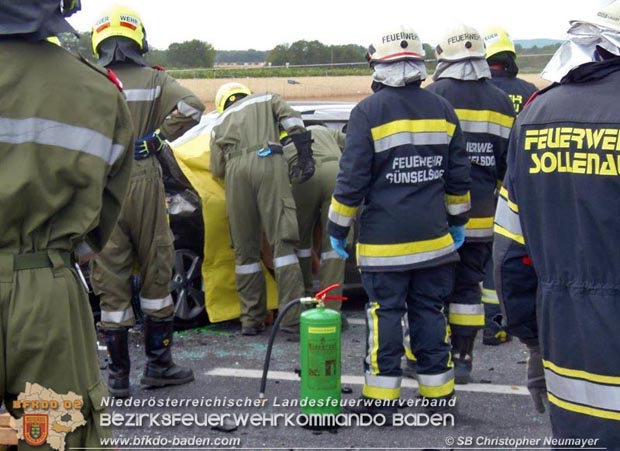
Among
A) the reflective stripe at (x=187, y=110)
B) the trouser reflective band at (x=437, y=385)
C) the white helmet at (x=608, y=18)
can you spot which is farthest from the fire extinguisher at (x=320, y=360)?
the white helmet at (x=608, y=18)

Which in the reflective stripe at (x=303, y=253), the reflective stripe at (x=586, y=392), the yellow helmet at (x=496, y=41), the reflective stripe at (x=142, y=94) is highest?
the yellow helmet at (x=496, y=41)

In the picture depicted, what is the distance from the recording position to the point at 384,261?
4.93m

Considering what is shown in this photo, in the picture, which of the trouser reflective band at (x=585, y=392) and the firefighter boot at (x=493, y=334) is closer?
the trouser reflective band at (x=585, y=392)

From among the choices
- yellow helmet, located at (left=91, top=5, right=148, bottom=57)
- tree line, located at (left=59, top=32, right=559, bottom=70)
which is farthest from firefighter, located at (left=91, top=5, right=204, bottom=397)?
tree line, located at (left=59, top=32, right=559, bottom=70)

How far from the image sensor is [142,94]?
18.0 ft

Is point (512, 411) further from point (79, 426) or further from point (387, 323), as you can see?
point (79, 426)

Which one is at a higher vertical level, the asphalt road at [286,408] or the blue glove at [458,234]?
the blue glove at [458,234]

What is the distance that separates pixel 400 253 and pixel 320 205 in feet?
7.74

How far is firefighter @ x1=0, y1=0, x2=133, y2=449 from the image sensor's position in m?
3.00

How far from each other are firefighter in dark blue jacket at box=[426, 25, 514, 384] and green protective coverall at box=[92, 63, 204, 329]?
1628 mm

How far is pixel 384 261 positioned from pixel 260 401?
3.81 feet

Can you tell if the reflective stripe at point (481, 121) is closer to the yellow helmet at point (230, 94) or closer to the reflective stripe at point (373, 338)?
the reflective stripe at point (373, 338)

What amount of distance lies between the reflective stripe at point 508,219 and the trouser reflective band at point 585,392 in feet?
1.55

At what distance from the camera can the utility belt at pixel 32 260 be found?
9.87 feet
